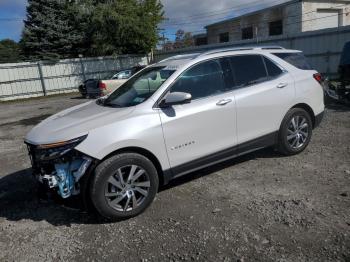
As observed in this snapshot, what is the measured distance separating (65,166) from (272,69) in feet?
11.1

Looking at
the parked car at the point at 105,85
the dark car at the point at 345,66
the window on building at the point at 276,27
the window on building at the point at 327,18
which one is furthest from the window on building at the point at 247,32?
the dark car at the point at 345,66

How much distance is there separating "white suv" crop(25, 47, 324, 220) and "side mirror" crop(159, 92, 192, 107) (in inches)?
0.5

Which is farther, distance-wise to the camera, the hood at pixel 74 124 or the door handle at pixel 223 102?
the door handle at pixel 223 102

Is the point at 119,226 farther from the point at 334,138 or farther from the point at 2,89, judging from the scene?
the point at 2,89

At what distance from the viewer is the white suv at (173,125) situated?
3824 millimetres

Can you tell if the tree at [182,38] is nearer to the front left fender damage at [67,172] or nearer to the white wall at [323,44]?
the white wall at [323,44]

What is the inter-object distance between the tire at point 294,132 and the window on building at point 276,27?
2399cm

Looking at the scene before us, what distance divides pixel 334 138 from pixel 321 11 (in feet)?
77.8

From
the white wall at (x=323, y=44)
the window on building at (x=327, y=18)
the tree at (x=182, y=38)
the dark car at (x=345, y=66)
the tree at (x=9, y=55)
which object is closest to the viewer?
the dark car at (x=345, y=66)

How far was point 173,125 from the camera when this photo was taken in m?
4.25

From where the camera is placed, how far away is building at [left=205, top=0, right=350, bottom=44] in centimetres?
2583

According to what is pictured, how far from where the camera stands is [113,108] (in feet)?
14.6

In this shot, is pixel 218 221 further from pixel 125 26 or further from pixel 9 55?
pixel 9 55

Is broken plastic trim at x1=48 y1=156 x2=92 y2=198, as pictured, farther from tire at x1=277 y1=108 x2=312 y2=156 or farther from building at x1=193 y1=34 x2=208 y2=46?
building at x1=193 y1=34 x2=208 y2=46
